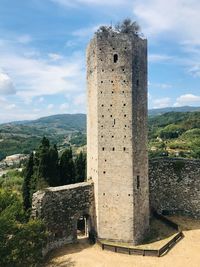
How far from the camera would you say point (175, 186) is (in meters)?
25.6

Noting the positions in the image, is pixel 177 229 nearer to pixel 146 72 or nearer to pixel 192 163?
pixel 192 163

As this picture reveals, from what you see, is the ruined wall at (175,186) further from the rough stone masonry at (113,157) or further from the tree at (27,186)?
the tree at (27,186)

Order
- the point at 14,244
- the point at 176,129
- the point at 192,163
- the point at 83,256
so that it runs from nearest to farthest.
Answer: the point at 14,244 < the point at 83,256 < the point at 192,163 < the point at 176,129

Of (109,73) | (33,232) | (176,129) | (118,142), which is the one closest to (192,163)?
(118,142)

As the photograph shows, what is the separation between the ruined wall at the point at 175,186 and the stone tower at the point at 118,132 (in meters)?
5.68

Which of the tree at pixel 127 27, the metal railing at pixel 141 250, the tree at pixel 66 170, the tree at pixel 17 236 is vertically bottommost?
the metal railing at pixel 141 250

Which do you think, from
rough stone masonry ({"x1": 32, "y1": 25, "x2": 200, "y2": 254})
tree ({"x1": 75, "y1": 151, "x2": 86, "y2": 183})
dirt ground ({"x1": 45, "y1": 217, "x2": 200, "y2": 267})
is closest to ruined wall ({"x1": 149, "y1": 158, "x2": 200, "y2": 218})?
rough stone masonry ({"x1": 32, "y1": 25, "x2": 200, "y2": 254})

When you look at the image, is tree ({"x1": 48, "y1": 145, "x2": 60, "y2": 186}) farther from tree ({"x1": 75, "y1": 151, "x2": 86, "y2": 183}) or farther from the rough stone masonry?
the rough stone masonry

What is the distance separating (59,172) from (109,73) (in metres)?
11.4

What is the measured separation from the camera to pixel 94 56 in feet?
65.7

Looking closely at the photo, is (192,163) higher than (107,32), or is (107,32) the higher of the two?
(107,32)

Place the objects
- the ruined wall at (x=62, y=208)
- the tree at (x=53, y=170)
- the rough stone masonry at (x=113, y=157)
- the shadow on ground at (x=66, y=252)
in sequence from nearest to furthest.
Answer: the shadow on ground at (x=66, y=252) → the ruined wall at (x=62, y=208) → the rough stone masonry at (x=113, y=157) → the tree at (x=53, y=170)

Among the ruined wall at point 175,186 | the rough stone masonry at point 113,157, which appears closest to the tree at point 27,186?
the rough stone masonry at point 113,157

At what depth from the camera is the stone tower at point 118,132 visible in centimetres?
1939
